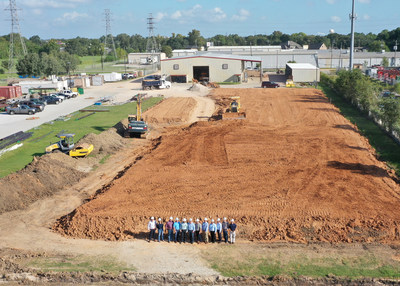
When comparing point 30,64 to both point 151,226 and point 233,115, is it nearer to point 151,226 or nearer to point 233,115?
point 233,115

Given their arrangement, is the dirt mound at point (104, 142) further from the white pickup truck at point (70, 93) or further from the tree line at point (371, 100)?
the white pickup truck at point (70, 93)

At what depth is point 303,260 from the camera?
16266mm

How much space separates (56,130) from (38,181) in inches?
664

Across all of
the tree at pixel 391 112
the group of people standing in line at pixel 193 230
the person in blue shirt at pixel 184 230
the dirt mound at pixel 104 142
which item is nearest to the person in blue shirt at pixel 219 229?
the group of people standing in line at pixel 193 230

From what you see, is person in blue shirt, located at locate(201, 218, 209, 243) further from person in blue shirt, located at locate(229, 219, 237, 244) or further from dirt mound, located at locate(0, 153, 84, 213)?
dirt mound, located at locate(0, 153, 84, 213)

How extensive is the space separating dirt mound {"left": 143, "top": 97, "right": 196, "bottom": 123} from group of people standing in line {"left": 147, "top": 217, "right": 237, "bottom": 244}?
26.1 meters

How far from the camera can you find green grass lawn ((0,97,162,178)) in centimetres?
2906

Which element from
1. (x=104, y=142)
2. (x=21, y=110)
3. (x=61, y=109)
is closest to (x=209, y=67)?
(x=61, y=109)

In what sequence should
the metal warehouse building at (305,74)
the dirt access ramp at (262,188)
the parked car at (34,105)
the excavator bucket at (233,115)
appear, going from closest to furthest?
the dirt access ramp at (262,188)
the excavator bucket at (233,115)
the parked car at (34,105)
the metal warehouse building at (305,74)

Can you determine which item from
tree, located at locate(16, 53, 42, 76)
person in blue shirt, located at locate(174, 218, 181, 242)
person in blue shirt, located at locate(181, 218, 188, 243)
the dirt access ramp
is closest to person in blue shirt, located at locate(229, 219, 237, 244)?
the dirt access ramp

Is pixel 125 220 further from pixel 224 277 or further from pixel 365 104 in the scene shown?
pixel 365 104

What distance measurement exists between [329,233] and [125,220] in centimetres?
900

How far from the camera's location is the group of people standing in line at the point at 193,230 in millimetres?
17688

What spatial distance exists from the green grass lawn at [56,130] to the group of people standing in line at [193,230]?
1302 centimetres
